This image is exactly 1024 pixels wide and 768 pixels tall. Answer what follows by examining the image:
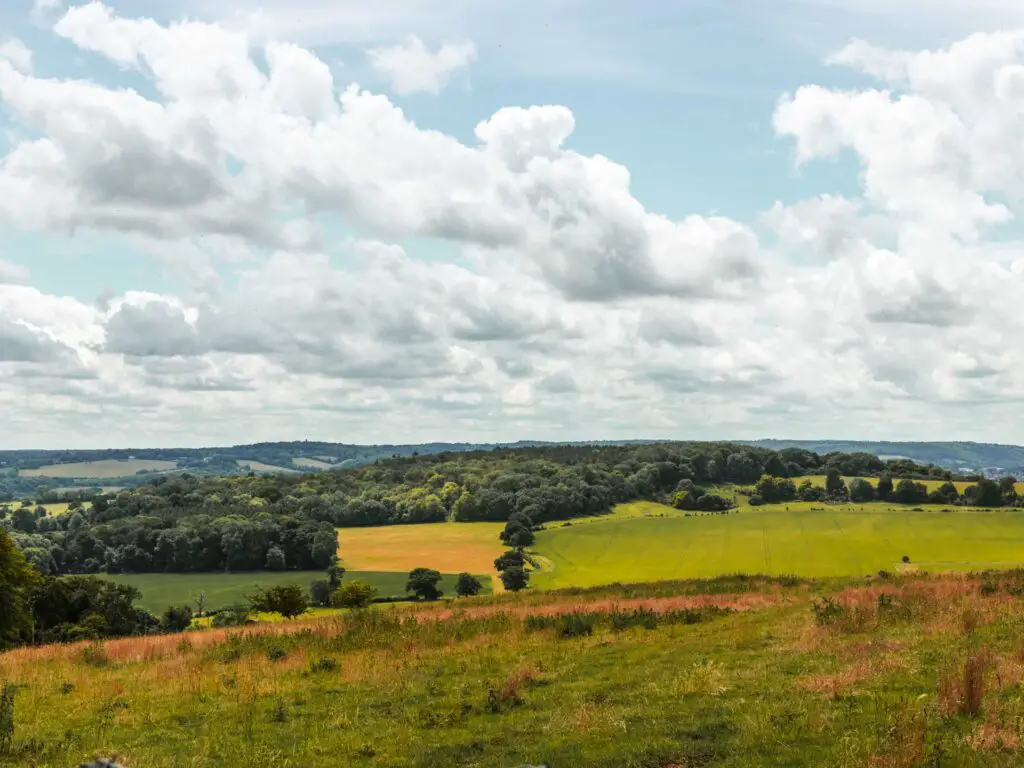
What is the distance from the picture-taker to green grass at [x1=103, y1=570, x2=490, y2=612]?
12325 centimetres

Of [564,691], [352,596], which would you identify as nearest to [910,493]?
[352,596]

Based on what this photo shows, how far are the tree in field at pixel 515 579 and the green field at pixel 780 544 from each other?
3.57 metres

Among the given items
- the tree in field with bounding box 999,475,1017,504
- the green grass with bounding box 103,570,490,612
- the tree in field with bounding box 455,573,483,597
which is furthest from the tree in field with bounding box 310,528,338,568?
the tree in field with bounding box 999,475,1017,504

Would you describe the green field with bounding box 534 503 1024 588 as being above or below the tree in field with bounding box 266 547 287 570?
above

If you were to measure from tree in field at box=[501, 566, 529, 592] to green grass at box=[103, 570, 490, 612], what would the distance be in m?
3.13

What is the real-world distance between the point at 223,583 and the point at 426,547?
40.5 m

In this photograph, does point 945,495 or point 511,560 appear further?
point 945,495

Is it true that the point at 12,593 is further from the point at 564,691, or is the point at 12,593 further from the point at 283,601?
the point at 564,691

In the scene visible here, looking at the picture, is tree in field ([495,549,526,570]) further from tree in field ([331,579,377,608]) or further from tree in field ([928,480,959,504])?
tree in field ([928,480,959,504])

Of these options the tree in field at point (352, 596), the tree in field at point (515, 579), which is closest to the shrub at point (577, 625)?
the tree in field at point (352, 596)

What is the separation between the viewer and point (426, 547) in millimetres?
161375

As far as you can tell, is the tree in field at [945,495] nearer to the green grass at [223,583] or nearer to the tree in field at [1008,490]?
the tree in field at [1008,490]

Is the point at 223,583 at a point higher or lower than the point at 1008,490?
lower

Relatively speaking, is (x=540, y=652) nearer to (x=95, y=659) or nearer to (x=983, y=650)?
(x=983, y=650)
